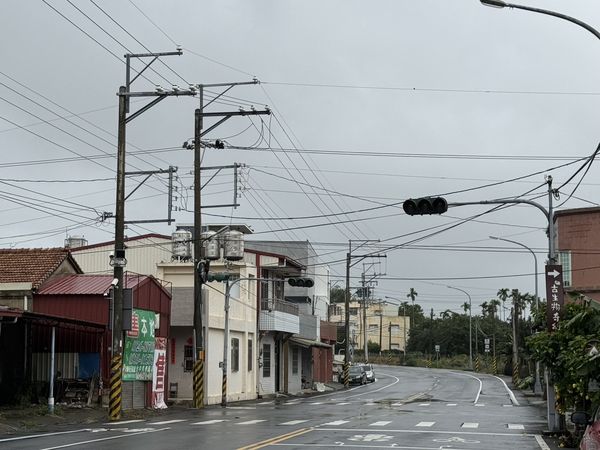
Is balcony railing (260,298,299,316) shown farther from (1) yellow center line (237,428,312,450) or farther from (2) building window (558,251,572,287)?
(1) yellow center line (237,428,312,450)

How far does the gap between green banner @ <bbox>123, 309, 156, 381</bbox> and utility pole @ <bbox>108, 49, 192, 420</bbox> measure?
14.2 ft

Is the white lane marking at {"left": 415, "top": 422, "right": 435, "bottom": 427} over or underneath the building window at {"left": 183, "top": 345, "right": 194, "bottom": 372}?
underneath

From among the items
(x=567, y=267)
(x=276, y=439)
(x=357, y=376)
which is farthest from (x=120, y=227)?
(x=357, y=376)

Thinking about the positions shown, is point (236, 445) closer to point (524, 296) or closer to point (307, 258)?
point (307, 258)

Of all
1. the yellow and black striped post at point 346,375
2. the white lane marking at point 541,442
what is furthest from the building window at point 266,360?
the white lane marking at point 541,442

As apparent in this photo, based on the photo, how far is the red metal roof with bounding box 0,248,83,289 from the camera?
3334 centimetres

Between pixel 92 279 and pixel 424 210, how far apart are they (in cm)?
1734

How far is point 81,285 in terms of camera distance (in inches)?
1323

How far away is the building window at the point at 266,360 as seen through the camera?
52.7 meters

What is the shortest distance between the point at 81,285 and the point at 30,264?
103 inches

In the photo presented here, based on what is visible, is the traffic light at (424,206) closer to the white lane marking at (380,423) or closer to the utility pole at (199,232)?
the white lane marking at (380,423)

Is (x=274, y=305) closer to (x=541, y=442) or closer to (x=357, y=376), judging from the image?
(x=357, y=376)

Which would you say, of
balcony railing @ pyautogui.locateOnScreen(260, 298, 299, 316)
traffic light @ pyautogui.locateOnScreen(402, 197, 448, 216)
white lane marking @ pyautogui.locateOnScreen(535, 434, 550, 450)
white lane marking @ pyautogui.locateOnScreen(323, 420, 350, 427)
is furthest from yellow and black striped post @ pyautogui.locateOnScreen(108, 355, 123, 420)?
balcony railing @ pyautogui.locateOnScreen(260, 298, 299, 316)

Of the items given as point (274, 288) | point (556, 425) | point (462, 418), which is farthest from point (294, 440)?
point (274, 288)
